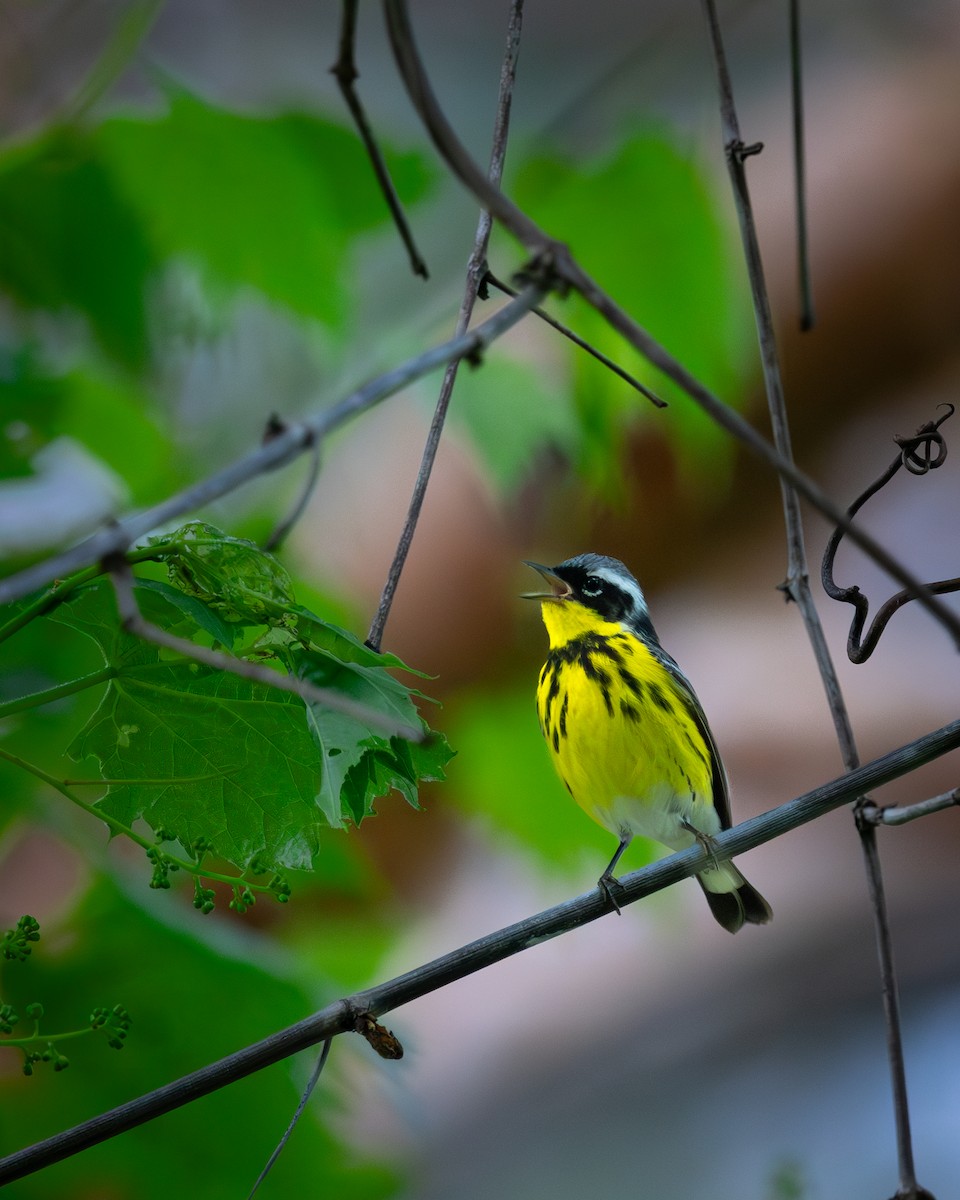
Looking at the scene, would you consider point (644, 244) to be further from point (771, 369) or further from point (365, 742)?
point (365, 742)

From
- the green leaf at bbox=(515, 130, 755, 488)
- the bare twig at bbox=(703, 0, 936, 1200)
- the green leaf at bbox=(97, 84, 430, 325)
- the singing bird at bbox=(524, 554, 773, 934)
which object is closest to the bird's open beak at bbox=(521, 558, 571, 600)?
the singing bird at bbox=(524, 554, 773, 934)

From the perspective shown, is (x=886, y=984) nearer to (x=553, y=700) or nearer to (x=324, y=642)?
(x=324, y=642)

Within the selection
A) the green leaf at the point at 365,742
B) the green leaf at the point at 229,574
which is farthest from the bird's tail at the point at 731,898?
the green leaf at the point at 229,574

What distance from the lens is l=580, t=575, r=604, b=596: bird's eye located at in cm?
135

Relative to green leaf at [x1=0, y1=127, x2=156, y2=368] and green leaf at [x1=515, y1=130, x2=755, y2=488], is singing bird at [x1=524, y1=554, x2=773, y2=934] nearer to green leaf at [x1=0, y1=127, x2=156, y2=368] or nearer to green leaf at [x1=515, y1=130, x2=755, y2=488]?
green leaf at [x1=515, y1=130, x2=755, y2=488]

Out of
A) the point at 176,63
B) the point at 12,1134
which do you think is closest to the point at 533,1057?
the point at 12,1134

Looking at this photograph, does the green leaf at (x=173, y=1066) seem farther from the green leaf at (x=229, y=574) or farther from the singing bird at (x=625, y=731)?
the green leaf at (x=229, y=574)

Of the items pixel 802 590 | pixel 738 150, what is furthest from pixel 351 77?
pixel 802 590

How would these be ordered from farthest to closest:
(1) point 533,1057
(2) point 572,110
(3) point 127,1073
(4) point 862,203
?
(1) point 533,1057 → (4) point 862,203 → (3) point 127,1073 → (2) point 572,110

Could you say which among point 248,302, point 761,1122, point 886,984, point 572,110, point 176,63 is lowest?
point 886,984

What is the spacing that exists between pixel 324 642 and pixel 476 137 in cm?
121

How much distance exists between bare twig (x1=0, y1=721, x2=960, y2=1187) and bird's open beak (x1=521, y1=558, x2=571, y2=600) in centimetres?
61

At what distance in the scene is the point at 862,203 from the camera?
1529mm

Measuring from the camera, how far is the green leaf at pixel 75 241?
0.97 metres
